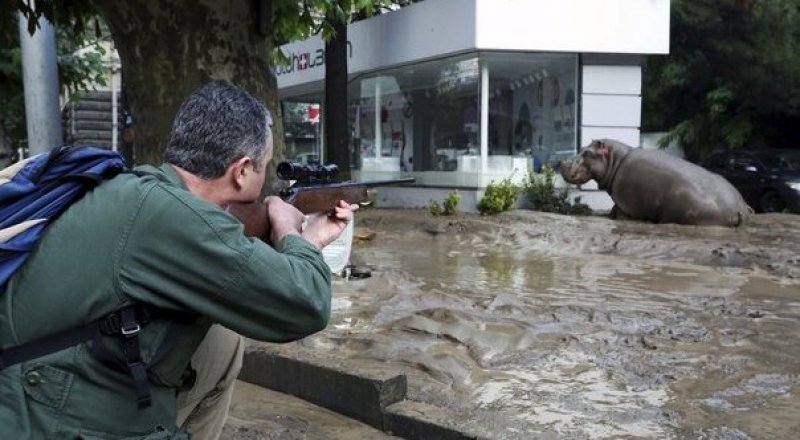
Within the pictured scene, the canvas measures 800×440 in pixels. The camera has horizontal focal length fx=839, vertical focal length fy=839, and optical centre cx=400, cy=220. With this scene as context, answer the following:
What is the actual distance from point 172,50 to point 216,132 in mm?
2900

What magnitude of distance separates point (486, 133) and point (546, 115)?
1.42 meters

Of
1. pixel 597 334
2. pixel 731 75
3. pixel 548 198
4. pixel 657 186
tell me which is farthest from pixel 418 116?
pixel 597 334

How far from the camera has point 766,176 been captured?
58.5 feet

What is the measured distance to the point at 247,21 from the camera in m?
5.04

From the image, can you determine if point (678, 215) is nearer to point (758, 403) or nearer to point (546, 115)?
point (546, 115)

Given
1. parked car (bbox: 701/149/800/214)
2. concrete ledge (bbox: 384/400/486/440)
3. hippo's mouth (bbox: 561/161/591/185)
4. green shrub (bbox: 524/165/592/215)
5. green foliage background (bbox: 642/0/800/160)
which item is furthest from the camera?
green foliage background (bbox: 642/0/800/160)

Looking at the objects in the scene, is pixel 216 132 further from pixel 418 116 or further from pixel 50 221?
pixel 418 116

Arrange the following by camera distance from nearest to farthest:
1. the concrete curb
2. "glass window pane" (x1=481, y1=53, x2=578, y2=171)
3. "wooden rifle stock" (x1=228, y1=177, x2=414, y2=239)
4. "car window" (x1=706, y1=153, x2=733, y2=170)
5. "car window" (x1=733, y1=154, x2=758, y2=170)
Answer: "wooden rifle stock" (x1=228, y1=177, x2=414, y2=239) < the concrete curb < "glass window pane" (x1=481, y1=53, x2=578, y2=171) < "car window" (x1=733, y1=154, x2=758, y2=170) < "car window" (x1=706, y1=153, x2=733, y2=170)

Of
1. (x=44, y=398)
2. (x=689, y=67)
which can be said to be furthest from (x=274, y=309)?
(x=689, y=67)

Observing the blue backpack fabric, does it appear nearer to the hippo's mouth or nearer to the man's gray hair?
the man's gray hair

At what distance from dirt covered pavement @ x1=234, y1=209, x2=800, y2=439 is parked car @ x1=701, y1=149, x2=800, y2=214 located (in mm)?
7444

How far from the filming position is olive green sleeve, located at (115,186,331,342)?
199cm

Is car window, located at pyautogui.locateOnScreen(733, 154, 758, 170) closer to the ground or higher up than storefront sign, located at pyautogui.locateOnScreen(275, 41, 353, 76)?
closer to the ground

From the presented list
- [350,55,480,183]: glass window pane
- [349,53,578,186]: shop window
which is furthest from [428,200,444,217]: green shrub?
[350,55,480,183]: glass window pane
